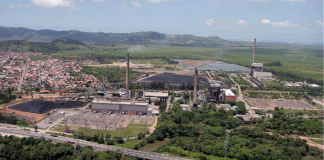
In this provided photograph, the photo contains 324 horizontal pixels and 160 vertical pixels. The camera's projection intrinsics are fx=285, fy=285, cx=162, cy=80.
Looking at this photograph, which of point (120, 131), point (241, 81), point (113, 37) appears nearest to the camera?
point (120, 131)

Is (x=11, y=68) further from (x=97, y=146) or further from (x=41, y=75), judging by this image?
(x=97, y=146)

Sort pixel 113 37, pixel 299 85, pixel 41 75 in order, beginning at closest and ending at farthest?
pixel 299 85, pixel 41 75, pixel 113 37

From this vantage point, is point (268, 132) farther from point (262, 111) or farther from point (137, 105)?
point (137, 105)

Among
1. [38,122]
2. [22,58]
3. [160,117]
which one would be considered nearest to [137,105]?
[160,117]

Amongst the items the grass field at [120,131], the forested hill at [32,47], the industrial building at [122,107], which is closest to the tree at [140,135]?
the grass field at [120,131]

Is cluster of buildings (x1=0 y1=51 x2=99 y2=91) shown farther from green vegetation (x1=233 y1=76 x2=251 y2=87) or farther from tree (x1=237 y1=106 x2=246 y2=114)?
green vegetation (x1=233 y1=76 x2=251 y2=87)

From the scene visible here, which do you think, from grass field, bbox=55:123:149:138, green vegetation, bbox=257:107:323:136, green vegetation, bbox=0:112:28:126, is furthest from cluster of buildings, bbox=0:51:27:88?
green vegetation, bbox=257:107:323:136

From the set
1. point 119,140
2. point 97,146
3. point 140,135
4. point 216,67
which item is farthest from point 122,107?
point 216,67

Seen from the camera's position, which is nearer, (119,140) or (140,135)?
(119,140)
